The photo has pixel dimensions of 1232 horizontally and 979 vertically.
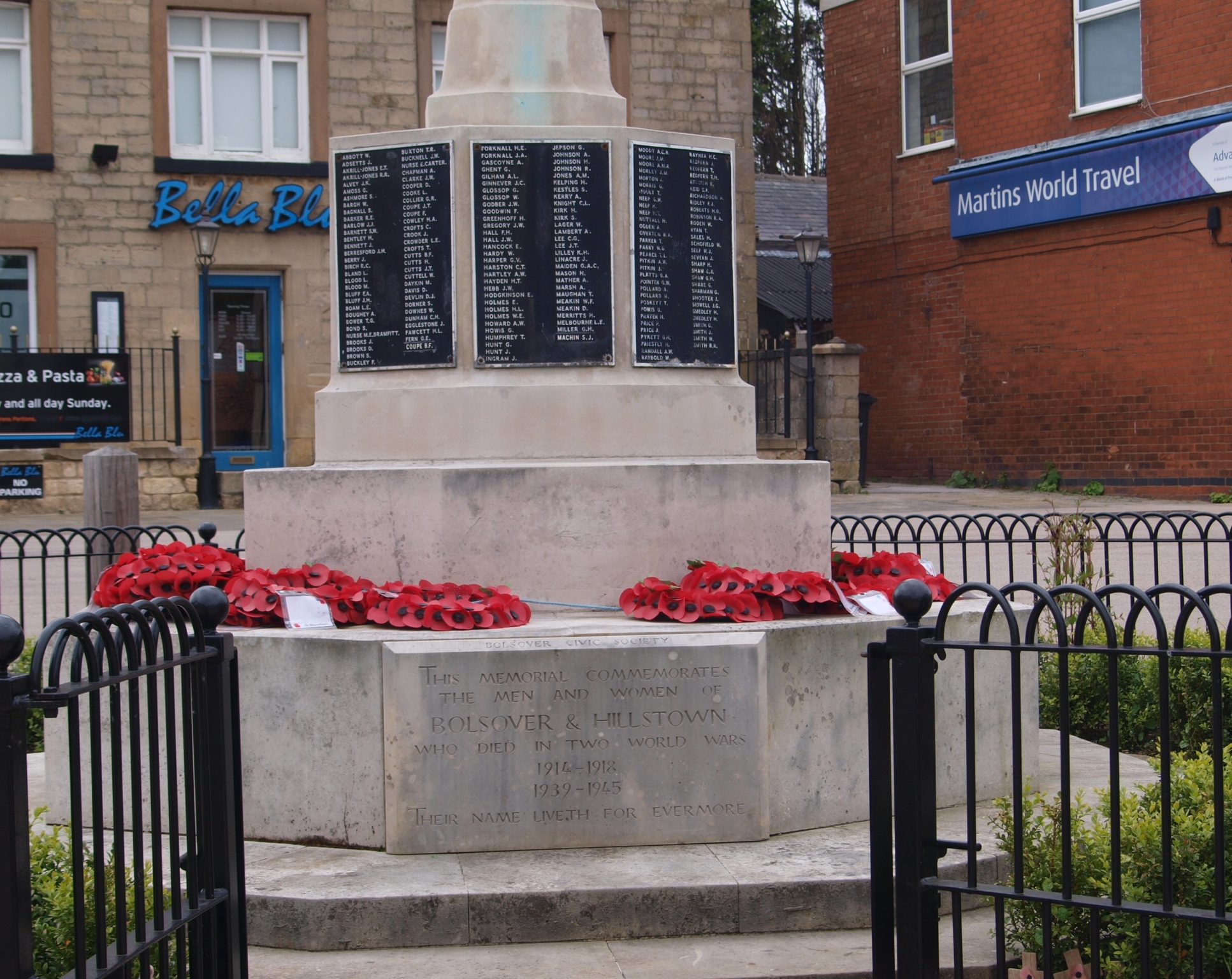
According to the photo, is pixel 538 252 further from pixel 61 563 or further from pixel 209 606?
pixel 61 563

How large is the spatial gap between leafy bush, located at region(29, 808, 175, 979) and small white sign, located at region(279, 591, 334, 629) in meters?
1.35

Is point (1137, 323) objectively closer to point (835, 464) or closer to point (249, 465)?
point (835, 464)

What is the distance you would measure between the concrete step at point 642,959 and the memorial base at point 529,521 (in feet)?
5.76

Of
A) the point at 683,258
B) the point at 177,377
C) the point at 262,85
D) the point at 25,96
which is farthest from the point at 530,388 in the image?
A: the point at 25,96

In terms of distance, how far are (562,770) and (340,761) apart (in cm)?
77

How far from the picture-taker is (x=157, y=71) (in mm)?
20703

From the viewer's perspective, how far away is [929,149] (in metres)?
22.8

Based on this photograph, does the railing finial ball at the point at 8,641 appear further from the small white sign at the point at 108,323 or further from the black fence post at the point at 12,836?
the small white sign at the point at 108,323

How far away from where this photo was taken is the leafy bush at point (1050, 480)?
20.7 meters

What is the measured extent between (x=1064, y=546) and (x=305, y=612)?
19.6 ft

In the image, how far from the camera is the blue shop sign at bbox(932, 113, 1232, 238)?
18266mm

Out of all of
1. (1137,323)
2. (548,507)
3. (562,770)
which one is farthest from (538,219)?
(1137,323)

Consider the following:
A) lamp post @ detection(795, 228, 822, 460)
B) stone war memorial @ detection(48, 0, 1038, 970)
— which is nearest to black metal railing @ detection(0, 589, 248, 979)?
stone war memorial @ detection(48, 0, 1038, 970)

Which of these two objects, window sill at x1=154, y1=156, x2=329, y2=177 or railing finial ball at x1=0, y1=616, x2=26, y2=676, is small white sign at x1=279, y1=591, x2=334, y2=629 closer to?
railing finial ball at x1=0, y1=616, x2=26, y2=676
